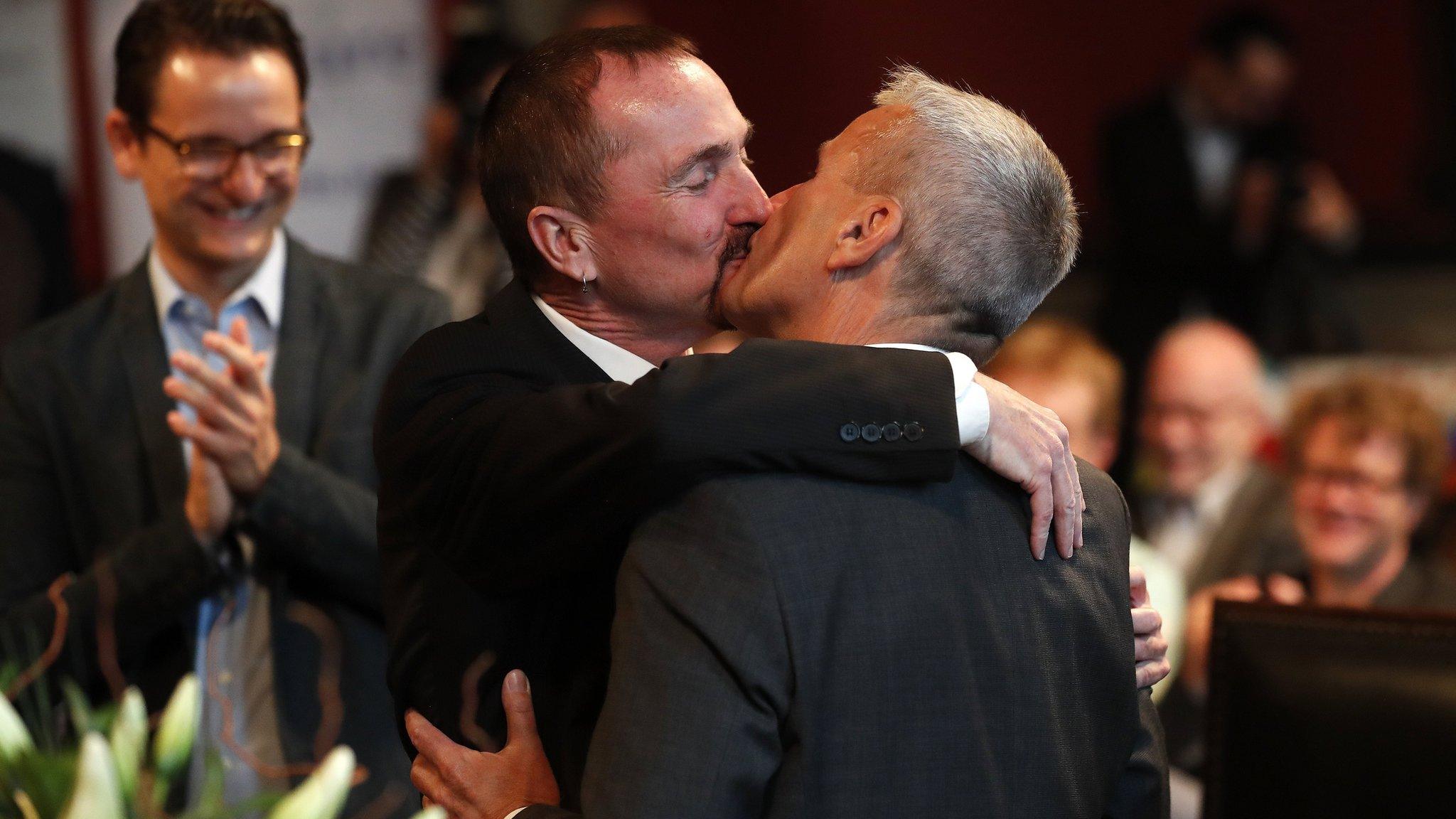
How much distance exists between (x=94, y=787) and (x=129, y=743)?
0.44 feet

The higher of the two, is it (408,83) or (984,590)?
(984,590)

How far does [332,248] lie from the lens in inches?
202

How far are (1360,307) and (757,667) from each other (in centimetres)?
464

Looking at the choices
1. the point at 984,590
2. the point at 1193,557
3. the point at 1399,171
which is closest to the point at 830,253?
the point at 984,590

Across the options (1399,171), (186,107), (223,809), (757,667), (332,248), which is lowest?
(332,248)

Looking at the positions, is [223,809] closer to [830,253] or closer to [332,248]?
[830,253]

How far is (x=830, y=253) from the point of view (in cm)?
140

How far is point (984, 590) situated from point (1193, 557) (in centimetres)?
231

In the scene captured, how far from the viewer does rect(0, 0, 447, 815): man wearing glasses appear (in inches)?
77.2

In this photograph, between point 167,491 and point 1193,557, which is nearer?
point 167,491

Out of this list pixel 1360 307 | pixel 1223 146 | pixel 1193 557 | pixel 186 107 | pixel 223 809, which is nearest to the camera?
pixel 223 809

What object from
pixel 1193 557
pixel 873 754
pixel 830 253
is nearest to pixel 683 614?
pixel 873 754

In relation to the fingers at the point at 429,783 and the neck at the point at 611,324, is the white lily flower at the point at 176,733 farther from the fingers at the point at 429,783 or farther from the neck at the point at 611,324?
the neck at the point at 611,324

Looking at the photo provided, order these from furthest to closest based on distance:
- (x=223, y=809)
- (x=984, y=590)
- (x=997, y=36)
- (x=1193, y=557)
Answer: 1. (x=997, y=36)
2. (x=1193, y=557)
3. (x=984, y=590)
4. (x=223, y=809)
